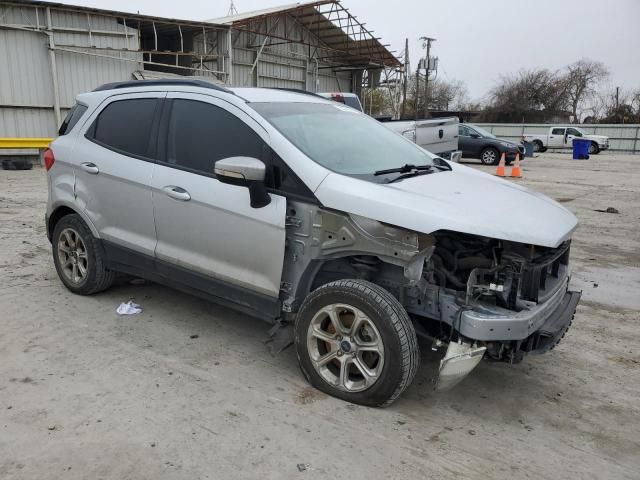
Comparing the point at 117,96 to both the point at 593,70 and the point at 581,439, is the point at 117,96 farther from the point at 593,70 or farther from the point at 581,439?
the point at 593,70

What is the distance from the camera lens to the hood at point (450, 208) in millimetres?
2873

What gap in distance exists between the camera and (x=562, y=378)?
3693mm

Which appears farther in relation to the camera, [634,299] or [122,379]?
[634,299]

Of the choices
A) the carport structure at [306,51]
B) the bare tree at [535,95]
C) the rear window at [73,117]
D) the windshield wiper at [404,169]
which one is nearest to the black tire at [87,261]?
the rear window at [73,117]

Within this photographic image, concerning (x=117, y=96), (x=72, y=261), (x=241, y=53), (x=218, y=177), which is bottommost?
(x=72, y=261)

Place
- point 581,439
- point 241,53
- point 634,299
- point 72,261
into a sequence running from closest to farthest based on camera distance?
point 581,439, point 72,261, point 634,299, point 241,53

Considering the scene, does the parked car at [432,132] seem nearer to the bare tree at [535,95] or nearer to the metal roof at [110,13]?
the metal roof at [110,13]

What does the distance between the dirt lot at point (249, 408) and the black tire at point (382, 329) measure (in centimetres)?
12

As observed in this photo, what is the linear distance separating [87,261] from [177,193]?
143 cm

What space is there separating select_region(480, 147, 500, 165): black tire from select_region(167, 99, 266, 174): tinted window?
19.0m

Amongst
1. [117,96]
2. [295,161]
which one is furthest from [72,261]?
[295,161]

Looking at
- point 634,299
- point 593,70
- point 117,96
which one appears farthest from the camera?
point 593,70

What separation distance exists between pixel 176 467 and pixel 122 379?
3.34 feet

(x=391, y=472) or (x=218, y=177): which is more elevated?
(x=218, y=177)
